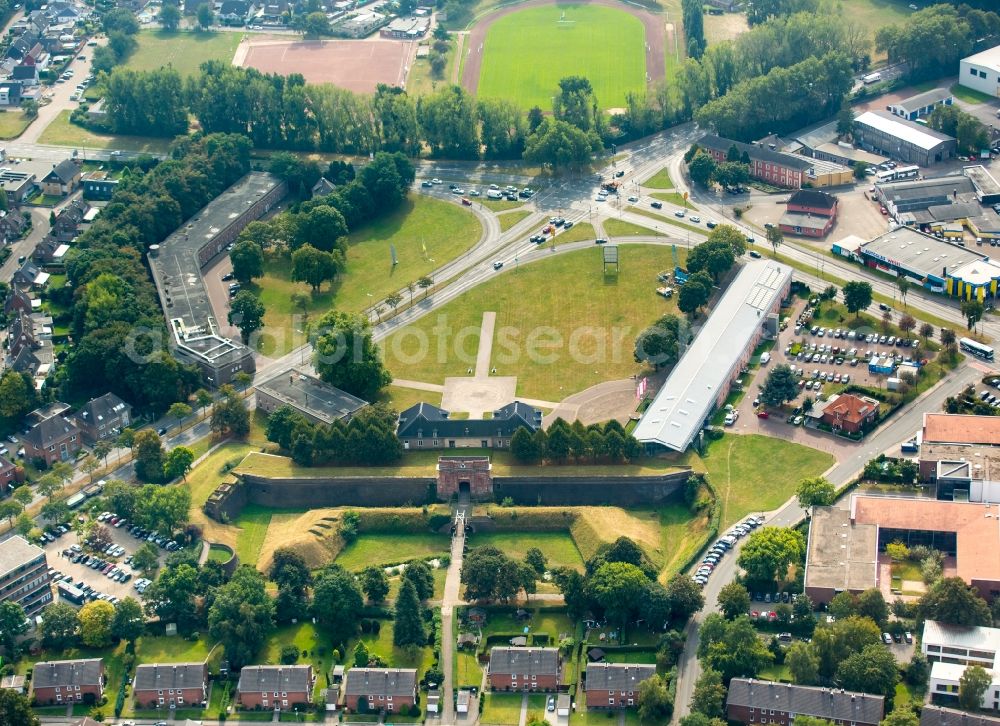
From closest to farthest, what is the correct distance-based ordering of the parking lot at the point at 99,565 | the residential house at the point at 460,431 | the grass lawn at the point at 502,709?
1. the grass lawn at the point at 502,709
2. the parking lot at the point at 99,565
3. the residential house at the point at 460,431

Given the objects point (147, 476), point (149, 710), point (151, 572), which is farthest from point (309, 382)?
point (149, 710)

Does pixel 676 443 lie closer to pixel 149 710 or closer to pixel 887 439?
pixel 887 439

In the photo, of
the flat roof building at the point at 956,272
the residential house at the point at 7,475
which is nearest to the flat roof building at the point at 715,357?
the flat roof building at the point at 956,272

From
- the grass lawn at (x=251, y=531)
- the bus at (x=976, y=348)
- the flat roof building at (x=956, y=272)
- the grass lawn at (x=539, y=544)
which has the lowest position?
the grass lawn at (x=251, y=531)

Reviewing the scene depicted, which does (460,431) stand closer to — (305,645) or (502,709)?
(305,645)

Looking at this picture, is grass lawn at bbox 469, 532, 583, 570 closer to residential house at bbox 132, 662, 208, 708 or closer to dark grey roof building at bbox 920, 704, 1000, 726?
residential house at bbox 132, 662, 208, 708

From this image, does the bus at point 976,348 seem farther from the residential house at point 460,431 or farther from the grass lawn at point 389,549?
the grass lawn at point 389,549
